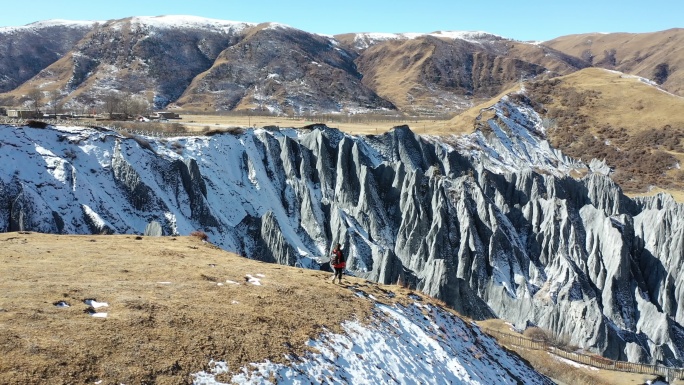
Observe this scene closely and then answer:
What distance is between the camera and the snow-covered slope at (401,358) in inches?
482

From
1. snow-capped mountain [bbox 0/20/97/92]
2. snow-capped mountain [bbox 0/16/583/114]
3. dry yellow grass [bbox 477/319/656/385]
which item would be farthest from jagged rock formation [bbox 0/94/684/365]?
snow-capped mountain [bbox 0/20/97/92]

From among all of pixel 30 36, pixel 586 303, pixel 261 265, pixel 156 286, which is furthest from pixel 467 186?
pixel 30 36

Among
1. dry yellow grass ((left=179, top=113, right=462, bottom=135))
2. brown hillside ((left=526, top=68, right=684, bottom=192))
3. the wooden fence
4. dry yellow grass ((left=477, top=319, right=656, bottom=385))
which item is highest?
brown hillside ((left=526, top=68, right=684, bottom=192))

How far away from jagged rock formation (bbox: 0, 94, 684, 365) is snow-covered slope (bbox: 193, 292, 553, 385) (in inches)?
860

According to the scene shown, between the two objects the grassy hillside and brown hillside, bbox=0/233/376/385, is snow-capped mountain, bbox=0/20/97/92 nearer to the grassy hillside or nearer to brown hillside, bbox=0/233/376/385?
the grassy hillside

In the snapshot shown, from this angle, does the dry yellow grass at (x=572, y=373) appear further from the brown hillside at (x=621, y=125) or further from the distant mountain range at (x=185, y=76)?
the distant mountain range at (x=185, y=76)

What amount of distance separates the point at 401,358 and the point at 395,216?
39.9 metres

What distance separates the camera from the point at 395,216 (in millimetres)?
54781

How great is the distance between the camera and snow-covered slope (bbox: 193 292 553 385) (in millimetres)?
12242

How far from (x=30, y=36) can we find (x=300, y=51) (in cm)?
10533

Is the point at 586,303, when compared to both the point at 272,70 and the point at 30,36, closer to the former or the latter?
the point at 272,70

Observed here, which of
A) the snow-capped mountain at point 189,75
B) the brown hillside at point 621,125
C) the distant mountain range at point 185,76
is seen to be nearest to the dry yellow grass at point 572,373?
the brown hillside at point 621,125

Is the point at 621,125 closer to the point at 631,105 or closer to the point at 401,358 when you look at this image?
the point at 631,105

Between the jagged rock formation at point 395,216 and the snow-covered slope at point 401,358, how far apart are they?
21.8 m
